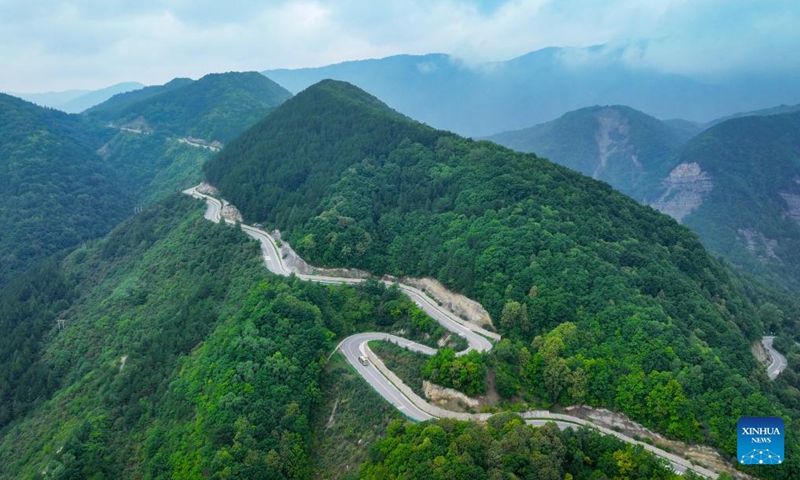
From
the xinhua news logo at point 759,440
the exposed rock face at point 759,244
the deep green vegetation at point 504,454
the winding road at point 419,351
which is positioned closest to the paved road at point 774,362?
the winding road at point 419,351

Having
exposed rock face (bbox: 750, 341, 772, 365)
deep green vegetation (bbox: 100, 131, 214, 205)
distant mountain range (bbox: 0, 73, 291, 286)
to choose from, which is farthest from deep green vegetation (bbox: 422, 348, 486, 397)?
deep green vegetation (bbox: 100, 131, 214, 205)

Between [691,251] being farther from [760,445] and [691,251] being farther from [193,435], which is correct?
[193,435]

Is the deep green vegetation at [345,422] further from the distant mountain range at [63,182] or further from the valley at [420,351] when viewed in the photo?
the distant mountain range at [63,182]

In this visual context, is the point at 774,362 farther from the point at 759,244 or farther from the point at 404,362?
the point at 759,244

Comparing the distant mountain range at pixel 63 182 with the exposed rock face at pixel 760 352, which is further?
the distant mountain range at pixel 63 182

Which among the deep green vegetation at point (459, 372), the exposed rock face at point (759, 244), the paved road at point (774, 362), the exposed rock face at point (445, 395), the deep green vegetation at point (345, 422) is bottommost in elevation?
the exposed rock face at point (759, 244)

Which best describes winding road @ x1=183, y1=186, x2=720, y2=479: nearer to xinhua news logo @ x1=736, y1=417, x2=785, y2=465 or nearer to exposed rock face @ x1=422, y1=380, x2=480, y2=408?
exposed rock face @ x1=422, y1=380, x2=480, y2=408

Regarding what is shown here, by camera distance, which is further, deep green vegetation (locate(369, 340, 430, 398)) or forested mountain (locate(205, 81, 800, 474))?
deep green vegetation (locate(369, 340, 430, 398))
